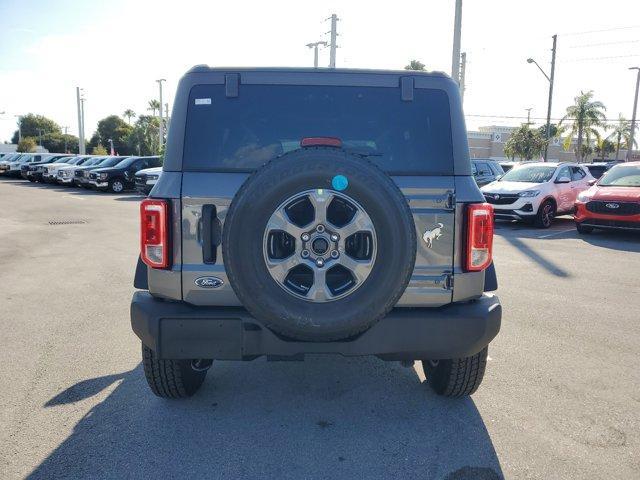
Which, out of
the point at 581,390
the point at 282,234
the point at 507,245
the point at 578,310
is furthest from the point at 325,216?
the point at 507,245

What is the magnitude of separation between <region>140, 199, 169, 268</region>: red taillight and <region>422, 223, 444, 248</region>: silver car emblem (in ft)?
4.54

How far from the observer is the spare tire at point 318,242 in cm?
257

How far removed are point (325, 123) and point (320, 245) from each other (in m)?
0.89

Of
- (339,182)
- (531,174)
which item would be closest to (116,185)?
(531,174)

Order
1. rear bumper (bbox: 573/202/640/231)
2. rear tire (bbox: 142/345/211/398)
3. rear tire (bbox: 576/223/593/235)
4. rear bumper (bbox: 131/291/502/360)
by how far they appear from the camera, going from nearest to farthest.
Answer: rear bumper (bbox: 131/291/502/360) < rear tire (bbox: 142/345/211/398) < rear bumper (bbox: 573/202/640/231) < rear tire (bbox: 576/223/593/235)

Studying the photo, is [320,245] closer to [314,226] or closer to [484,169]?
[314,226]

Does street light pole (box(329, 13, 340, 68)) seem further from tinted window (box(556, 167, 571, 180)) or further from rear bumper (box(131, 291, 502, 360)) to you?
rear bumper (box(131, 291, 502, 360))

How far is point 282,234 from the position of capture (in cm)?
268

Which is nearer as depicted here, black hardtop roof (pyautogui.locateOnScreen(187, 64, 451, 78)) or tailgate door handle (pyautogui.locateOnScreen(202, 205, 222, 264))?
tailgate door handle (pyautogui.locateOnScreen(202, 205, 222, 264))

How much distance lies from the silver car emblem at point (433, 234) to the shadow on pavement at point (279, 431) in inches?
45.2

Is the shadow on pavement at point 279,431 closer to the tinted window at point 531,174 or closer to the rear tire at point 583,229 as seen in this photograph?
the rear tire at point 583,229

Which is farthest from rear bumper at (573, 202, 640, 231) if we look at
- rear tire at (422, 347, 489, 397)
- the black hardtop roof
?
the black hardtop roof

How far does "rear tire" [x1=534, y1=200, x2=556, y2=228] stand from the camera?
13312mm

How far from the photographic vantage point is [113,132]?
88.4 m
